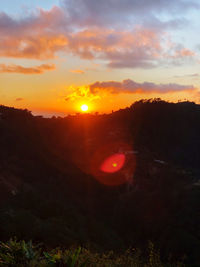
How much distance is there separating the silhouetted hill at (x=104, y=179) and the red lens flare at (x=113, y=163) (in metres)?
0.40

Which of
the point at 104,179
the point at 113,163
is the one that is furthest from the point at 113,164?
the point at 104,179

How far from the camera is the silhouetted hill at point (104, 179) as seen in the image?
1612cm

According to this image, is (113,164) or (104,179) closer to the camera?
(104,179)

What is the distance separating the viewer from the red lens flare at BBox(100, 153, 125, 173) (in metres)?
27.9

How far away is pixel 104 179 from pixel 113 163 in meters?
2.71

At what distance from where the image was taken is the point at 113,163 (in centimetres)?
2894

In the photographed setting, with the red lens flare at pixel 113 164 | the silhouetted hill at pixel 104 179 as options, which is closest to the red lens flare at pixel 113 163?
the red lens flare at pixel 113 164

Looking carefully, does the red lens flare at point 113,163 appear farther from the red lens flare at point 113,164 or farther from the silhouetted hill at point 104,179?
the silhouetted hill at point 104,179

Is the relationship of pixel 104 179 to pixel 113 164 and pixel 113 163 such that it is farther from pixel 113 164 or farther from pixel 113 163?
pixel 113 163

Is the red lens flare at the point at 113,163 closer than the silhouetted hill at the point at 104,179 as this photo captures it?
No

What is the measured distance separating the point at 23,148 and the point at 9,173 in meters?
4.83

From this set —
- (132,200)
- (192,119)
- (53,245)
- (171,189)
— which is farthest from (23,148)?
(192,119)

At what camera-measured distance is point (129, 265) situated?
8.65 m

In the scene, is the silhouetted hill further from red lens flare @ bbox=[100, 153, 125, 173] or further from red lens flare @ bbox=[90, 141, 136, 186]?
red lens flare @ bbox=[100, 153, 125, 173]
